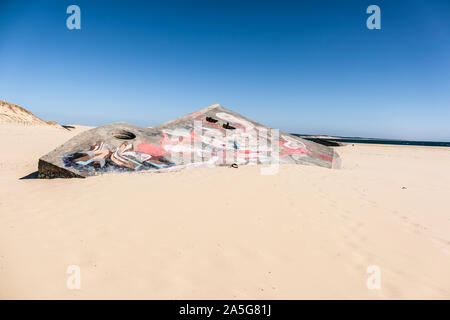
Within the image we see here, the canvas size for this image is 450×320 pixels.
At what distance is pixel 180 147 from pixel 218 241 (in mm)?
7209

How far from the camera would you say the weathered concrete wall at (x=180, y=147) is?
789 cm

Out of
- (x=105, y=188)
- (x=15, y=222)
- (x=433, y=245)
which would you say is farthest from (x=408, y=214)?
(x=15, y=222)

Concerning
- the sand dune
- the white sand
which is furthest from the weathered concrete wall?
the sand dune

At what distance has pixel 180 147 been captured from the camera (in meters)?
10.4

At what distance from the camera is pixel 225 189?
6605mm

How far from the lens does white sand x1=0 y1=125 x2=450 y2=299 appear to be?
9.37 feet

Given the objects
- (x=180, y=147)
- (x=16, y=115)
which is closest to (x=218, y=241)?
(x=180, y=147)

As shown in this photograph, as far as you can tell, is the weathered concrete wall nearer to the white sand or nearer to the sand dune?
the white sand

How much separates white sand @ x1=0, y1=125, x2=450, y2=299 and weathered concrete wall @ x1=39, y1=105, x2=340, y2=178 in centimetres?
121

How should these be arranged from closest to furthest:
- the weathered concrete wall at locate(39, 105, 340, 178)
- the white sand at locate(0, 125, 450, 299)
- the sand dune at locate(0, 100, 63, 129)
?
the white sand at locate(0, 125, 450, 299) → the weathered concrete wall at locate(39, 105, 340, 178) → the sand dune at locate(0, 100, 63, 129)

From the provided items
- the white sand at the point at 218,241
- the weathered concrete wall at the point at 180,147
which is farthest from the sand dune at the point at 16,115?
the white sand at the point at 218,241

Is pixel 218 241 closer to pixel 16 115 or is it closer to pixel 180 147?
pixel 180 147
